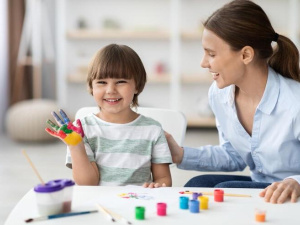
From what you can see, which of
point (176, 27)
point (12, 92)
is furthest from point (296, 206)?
point (12, 92)

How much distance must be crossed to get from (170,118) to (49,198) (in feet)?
3.06

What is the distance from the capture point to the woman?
5.47ft

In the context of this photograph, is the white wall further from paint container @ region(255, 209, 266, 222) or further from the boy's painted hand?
paint container @ region(255, 209, 266, 222)

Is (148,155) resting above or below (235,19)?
below

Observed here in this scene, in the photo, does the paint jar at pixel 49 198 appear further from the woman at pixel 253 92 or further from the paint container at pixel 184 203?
the woman at pixel 253 92

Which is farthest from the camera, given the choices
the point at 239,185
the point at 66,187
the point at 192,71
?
the point at 192,71

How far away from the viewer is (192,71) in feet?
Result: 18.7

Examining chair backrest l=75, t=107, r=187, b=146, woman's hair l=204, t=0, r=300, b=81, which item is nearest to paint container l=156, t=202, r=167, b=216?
woman's hair l=204, t=0, r=300, b=81

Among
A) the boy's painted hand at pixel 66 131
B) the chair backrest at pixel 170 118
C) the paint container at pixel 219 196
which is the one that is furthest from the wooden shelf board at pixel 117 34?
the paint container at pixel 219 196

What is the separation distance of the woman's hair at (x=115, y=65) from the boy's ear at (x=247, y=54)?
0.35m

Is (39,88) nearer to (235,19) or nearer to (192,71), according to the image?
(192,71)

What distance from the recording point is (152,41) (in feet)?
18.8

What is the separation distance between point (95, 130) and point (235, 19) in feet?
1.93

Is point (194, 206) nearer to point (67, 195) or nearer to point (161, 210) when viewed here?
point (161, 210)
